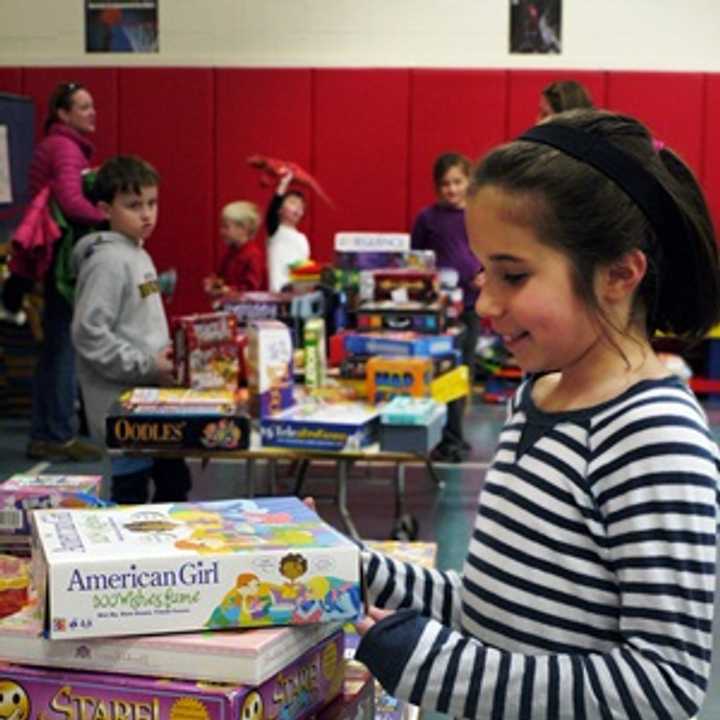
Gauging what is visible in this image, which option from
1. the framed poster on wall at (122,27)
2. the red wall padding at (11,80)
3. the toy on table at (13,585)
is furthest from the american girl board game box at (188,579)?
the framed poster on wall at (122,27)

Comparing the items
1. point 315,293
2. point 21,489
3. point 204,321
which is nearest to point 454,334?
point 315,293

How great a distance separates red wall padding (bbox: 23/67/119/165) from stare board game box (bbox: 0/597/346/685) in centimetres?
795

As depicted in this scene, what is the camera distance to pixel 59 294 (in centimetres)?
626

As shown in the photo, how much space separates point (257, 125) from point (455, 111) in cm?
131

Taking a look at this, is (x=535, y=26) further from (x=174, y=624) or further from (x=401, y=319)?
(x=174, y=624)

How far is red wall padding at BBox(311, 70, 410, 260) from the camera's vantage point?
9.00 metres

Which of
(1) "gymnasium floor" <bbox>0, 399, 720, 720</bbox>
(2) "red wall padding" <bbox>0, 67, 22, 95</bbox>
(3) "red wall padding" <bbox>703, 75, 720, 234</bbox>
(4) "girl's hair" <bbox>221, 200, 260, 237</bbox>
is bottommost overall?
(1) "gymnasium floor" <bbox>0, 399, 720, 720</bbox>

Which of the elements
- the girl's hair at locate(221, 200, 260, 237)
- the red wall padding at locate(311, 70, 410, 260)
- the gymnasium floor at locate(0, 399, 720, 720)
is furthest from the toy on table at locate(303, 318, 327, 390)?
the red wall padding at locate(311, 70, 410, 260)

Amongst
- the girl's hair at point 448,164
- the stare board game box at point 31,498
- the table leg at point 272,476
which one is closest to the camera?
the stare board game box at point 31,498

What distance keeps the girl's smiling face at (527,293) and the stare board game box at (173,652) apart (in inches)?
14.7

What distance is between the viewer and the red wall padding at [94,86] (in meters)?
9.03

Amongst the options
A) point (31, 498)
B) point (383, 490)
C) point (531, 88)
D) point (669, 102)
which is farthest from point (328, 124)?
point (31, 498)

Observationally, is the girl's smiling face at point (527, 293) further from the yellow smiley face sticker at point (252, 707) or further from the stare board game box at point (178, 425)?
the stare board game box at point (178, 425)

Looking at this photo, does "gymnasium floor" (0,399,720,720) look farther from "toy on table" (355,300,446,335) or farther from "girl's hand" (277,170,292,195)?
"girl's hand" (277,170,292,195)
